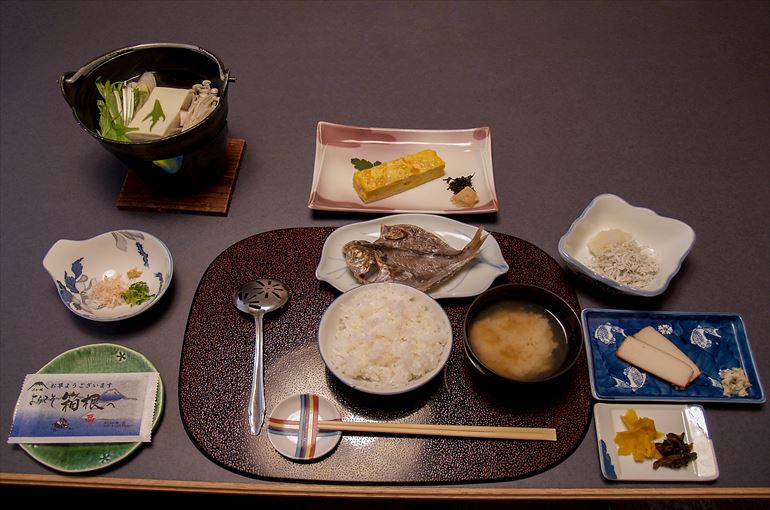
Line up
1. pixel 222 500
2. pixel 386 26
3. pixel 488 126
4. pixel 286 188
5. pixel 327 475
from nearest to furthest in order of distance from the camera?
1. pixel 327 475
2. pixel 222 500
3. pixel 286 188
4. pixel 488 126
5. pixel 386 26

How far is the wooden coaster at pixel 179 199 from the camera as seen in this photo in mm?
1848

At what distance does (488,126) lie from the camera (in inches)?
85.1

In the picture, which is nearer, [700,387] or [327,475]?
[327,475]

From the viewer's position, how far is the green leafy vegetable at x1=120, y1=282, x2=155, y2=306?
161 centimetres

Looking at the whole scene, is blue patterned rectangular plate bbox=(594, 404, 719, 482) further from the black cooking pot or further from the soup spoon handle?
the black cooking pot

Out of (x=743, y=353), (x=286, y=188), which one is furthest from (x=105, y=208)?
(x=743, y=353)

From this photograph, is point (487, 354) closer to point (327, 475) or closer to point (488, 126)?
point (327, 475)

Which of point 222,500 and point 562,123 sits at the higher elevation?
point 562,123

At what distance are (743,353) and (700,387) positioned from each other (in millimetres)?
185

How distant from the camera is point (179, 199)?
6.14 ft

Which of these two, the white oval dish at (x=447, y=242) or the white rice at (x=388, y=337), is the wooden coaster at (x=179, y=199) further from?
the white rice at (x=388, y=337)

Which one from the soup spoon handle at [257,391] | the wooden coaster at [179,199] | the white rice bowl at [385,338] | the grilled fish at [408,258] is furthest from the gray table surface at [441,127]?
the white rice bowl at [385,338]

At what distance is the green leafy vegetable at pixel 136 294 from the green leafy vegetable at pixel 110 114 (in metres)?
0.48

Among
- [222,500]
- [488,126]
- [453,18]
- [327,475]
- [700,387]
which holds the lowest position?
[222,500]
